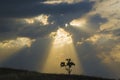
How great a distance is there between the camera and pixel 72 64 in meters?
111

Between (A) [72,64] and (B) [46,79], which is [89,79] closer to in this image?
(B) [46,79]

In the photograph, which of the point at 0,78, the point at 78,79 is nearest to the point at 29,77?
the point at 0,78

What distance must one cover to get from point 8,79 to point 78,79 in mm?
35235

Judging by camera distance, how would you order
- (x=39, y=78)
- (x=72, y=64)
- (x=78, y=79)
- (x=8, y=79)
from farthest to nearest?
(x=78, y=79), (x=39, y=78), (x=8, y=79), (x=72, y=64)

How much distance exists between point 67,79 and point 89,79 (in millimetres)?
14307

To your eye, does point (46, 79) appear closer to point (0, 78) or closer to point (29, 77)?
point (29, 77)

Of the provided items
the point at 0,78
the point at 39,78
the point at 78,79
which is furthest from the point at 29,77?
the point at 78,79

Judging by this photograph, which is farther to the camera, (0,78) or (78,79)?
(78,79)

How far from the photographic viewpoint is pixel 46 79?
132250mm

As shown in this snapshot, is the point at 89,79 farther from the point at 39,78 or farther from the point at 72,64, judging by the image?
the point at 72,64

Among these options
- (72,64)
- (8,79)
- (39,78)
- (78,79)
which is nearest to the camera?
(72,64)

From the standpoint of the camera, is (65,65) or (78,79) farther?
(78,79)

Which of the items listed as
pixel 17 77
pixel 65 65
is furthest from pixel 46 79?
pixel 65 65

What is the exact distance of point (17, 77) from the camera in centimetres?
12938
